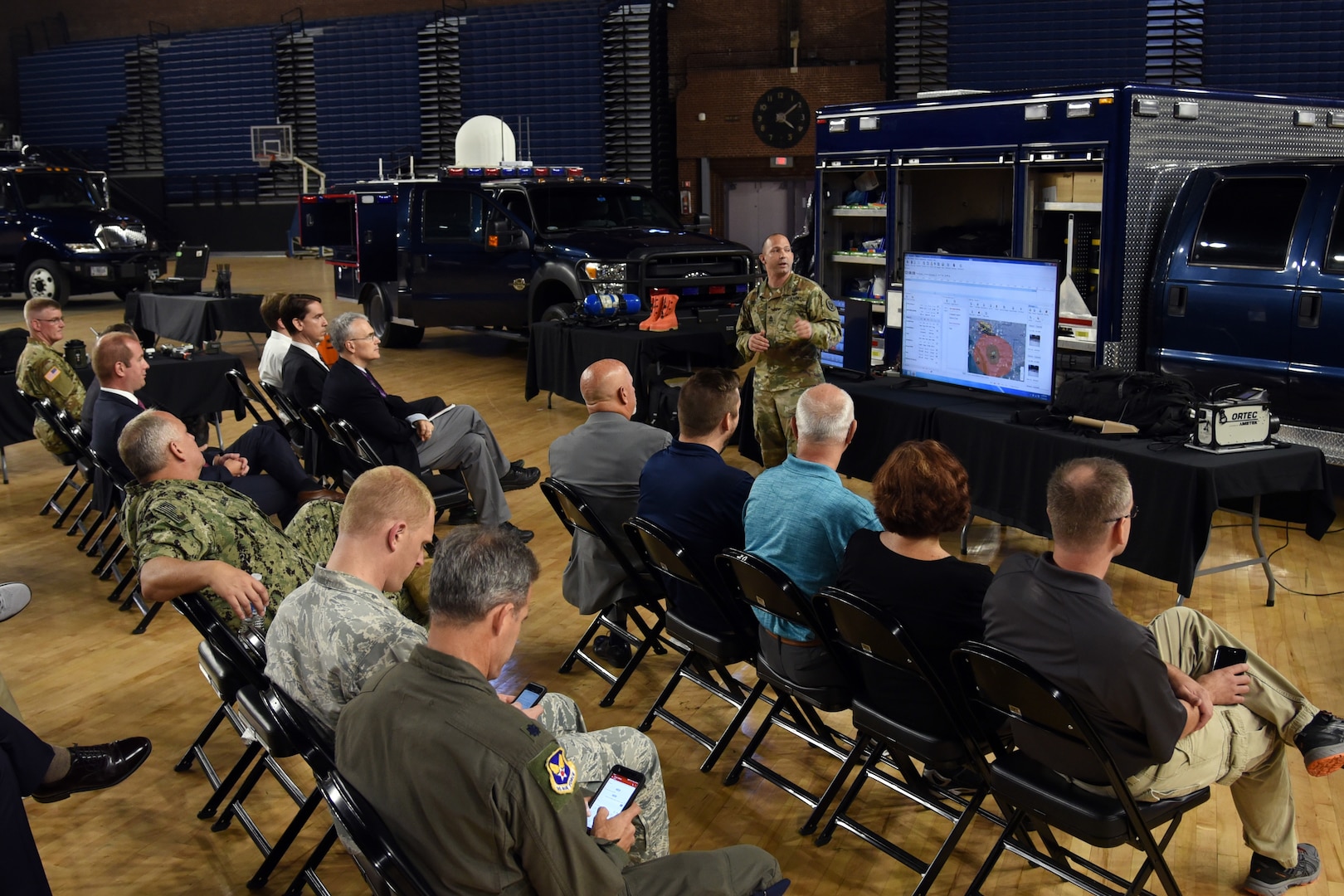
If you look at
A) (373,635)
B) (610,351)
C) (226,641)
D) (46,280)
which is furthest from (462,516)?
(46,280)

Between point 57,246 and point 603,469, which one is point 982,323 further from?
point 57,246

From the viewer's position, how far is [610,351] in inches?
325

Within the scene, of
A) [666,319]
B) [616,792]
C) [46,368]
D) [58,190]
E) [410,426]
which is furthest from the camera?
[58,190]

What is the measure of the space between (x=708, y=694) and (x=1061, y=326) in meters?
3.91

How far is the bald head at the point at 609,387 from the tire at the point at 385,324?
8829 millimetres

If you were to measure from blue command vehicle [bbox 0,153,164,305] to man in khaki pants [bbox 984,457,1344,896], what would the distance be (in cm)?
1623

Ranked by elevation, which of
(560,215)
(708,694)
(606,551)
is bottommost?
(708,694)

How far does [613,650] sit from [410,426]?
1884 mm

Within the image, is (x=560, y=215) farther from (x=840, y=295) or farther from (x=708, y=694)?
(x=708, y=694)

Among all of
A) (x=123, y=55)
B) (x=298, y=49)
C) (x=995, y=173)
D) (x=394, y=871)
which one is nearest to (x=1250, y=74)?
(x=995, y=173)

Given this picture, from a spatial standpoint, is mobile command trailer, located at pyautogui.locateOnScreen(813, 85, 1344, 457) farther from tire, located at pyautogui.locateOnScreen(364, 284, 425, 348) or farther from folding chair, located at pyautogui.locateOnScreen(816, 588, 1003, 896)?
tire, located at pyautogui.locateOnScreen(364, 284, 425, 348)

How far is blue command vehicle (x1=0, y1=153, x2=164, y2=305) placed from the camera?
1662 cm

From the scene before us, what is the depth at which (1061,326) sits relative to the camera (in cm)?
718

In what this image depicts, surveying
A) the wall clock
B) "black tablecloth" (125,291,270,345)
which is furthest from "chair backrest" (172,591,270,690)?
the wall clock
